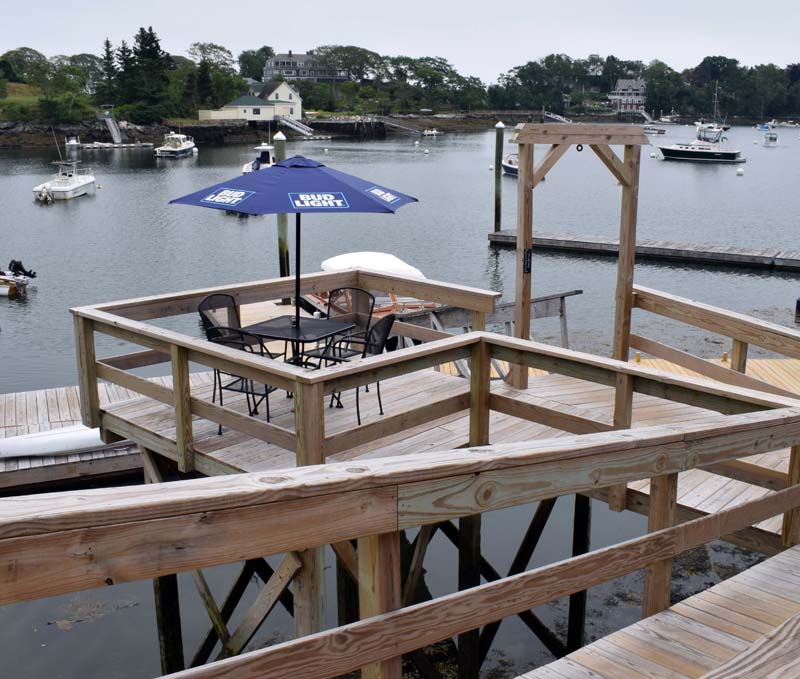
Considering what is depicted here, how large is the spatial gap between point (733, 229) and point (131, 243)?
997 inches

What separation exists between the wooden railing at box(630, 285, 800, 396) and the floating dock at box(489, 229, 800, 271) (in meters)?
21.1

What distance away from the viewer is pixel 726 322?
7.09 metres

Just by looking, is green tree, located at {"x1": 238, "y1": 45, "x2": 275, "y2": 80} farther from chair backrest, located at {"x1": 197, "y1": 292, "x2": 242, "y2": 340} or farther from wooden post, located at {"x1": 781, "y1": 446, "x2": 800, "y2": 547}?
wooden post, located at {"x1": 781, "y1": 446, "x2": 800, "y2": 547}

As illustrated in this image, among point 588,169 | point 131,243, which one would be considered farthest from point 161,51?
point 131,243

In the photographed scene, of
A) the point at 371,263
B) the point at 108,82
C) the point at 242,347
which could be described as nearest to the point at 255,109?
the point at 108,82

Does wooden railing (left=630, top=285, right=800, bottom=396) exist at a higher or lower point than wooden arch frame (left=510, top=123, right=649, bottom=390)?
lower

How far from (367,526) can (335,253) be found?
3140 centimetres

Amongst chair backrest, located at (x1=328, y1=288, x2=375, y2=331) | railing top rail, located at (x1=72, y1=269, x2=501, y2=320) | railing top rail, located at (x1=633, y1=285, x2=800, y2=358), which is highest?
railing top rail, located at (x1=72, y1=269, x2=501, y2=320)

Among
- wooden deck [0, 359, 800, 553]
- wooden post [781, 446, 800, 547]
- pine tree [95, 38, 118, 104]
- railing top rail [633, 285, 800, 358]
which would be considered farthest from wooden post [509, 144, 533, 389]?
pine tree [95, 38, 118, 104]

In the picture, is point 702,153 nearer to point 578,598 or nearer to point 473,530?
point 578,598

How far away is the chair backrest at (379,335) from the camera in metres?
6.93

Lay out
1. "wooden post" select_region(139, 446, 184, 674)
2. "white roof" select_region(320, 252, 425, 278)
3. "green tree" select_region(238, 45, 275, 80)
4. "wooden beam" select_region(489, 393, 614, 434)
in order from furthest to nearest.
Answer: "green tree" select_region(238, 45, 275, 80) < "white roof" select_region(320, 252, 425, 278) < "wooden post" select_region(139, 446, 184, 674) < "wooden beam" select_region(489, 393, 614, 434)

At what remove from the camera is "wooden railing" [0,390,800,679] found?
1.76m

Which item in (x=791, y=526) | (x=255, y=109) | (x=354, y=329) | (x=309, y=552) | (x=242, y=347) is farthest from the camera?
(x=255, y=109)
